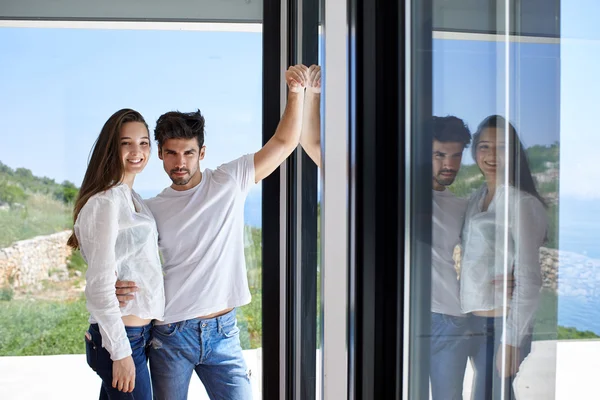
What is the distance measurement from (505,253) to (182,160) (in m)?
1.77

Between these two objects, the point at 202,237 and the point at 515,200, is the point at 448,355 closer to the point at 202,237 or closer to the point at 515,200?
the point at 515,200

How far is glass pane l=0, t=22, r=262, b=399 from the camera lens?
82.0 inches

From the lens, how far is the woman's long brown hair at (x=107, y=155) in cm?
207

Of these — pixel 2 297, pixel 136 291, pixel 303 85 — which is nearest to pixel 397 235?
pixel 303 85

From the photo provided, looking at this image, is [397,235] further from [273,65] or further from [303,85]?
[273,65]

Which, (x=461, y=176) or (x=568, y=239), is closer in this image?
(x=568, y=239)

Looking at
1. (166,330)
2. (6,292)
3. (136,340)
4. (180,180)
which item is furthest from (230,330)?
(6,292)

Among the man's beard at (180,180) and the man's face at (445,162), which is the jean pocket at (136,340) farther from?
the man's face at (445,162)

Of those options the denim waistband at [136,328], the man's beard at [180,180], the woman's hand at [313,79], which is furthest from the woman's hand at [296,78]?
the denim waistband at [136,328]

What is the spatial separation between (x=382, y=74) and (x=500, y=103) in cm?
37

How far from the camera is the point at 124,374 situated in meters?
2.04

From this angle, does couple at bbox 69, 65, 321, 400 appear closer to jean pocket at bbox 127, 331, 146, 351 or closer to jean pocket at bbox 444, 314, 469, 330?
jean pocket at bbox 127, 331, 146, 351

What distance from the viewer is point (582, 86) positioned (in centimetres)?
32

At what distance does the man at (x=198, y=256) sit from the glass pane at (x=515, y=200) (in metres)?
1.49
